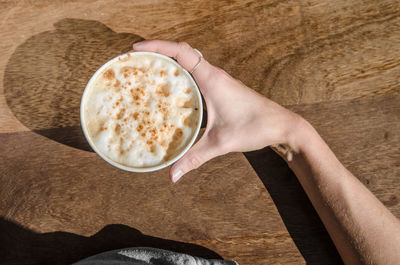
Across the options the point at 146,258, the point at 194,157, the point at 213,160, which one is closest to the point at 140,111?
the point at 194,157

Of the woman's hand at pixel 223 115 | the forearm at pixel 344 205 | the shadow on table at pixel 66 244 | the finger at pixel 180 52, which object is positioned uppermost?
the finger at pixel 180 52

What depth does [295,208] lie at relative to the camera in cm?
89

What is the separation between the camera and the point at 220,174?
88cm

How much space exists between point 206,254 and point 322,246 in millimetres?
341

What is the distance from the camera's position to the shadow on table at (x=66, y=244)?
0.85m

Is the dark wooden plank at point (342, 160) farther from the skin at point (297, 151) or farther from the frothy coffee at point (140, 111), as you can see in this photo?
the frothy coffee at point (140, 111)

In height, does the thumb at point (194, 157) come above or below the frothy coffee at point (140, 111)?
below

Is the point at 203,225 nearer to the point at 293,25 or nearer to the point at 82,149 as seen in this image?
the point at 82,149

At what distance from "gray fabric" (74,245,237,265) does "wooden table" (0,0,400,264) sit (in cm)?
5

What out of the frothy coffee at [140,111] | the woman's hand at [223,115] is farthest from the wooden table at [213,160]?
the frothy coffee at [140,111]

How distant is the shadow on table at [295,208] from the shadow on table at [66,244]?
0.79 feet

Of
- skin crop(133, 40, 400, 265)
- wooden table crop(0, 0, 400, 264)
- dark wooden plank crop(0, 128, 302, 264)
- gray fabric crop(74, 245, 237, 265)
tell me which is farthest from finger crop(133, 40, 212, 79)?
gray fabric crop(74, 245, 237, 265)

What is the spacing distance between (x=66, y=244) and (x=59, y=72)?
50cm

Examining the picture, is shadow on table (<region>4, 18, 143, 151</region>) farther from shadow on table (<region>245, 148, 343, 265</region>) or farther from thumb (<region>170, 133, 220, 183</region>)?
shadow on table (<region>245, 148, 343, 265</region>)
